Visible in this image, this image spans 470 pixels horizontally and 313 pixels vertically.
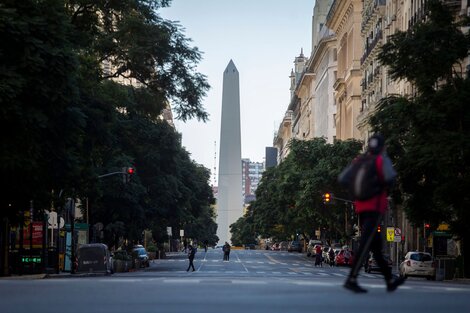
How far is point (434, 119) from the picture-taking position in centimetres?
5228

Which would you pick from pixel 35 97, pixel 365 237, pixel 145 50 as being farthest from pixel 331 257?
pixel 365 237

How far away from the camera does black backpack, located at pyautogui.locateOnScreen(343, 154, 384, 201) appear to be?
465 inches

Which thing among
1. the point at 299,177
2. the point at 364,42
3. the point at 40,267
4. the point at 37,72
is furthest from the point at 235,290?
the point at 364,42

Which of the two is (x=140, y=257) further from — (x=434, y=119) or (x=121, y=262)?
(x=434, y=119)

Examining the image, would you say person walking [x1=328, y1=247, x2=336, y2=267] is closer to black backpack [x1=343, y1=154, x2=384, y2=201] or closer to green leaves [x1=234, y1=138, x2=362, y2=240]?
green leaves [x1=234, y1=138, x2=362, y2=240]

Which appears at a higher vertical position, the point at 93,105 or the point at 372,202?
the point at 93,105

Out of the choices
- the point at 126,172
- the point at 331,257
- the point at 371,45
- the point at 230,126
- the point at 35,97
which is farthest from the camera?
the point at 230,126

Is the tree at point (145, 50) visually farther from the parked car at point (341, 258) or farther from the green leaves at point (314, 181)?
the green leaves at point (314, 181)

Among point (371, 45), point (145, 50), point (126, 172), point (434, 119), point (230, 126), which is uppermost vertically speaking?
point (371, 45)

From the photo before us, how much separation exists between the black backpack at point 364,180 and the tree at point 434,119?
39.2m

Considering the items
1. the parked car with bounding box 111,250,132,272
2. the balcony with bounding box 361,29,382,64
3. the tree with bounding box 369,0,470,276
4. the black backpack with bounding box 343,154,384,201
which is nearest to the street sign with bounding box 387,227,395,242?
the parked car with bounding box 111,250,132,272

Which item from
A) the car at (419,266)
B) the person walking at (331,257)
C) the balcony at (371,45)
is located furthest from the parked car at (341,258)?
the car at (419,266)

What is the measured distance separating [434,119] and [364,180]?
41225 millimetres

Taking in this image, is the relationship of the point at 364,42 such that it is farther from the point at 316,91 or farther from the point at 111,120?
the point at 111,120
